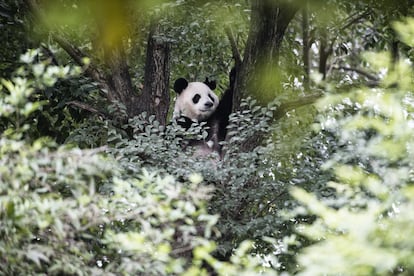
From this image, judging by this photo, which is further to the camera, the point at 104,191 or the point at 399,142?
the point at 104,191

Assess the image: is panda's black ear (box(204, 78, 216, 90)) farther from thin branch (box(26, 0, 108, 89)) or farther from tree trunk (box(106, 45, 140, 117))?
thin branch (box(26, 0, 108, 89))

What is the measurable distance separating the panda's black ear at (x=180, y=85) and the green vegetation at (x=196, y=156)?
202mm

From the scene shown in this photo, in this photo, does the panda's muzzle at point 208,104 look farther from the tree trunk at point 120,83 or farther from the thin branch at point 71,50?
the thin branch at point 71,50

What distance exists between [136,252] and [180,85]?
4262 millimetres

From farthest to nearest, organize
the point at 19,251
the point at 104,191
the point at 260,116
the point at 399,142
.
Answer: the point at 260,116 → the point at 104,191 → the point at 19,251 → the point at 399,142

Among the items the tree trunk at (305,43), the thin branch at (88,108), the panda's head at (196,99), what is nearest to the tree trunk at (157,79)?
the thin branch at (88,108)

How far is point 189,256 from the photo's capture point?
522 cm

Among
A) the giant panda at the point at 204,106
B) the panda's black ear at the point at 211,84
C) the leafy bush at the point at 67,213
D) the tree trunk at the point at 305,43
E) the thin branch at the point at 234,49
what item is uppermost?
the tree trunk at the point at 305,43

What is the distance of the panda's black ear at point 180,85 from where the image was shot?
295 inches

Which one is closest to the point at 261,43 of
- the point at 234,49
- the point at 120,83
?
the point at 234,49

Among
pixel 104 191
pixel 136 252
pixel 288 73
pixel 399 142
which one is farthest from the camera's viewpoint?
pixel 288 73

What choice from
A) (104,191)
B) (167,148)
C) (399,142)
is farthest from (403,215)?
(167,148)

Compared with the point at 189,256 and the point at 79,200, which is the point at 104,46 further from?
the point at 79,200

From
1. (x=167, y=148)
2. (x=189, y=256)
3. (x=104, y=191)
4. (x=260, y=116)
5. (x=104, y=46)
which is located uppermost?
(x=104, y=46)
